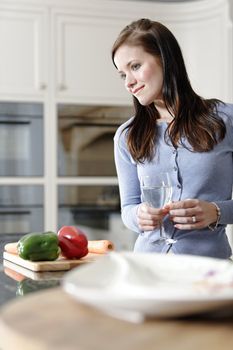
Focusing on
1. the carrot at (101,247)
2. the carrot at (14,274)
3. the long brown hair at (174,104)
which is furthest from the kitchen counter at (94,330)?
the long brown hair at (174,104)

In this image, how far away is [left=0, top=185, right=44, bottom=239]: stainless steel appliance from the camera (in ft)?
12.1

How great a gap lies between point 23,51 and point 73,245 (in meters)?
2.30

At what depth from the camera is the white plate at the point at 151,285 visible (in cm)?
73

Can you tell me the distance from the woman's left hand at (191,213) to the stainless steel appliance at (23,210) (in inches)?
84.9

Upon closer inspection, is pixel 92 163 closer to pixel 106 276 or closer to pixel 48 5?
pixel 48 5

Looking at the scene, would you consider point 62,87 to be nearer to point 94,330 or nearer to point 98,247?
point 98,247

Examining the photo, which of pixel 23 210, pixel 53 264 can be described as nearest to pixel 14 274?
pixel 53 264

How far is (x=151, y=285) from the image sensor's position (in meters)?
0.86

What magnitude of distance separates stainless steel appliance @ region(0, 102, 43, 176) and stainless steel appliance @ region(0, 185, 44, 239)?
0.10 metres

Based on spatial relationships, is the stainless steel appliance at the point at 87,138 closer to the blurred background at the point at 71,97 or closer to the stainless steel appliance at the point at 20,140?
the blurred background at the point at 71,97

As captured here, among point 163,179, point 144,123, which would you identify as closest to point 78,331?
point 163,179

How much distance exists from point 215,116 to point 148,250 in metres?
0.41

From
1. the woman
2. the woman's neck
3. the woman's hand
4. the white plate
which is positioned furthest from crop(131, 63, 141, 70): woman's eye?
the white plate

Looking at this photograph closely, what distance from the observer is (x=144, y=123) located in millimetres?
1877
